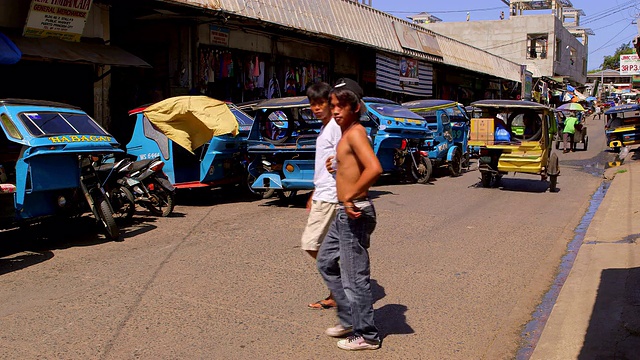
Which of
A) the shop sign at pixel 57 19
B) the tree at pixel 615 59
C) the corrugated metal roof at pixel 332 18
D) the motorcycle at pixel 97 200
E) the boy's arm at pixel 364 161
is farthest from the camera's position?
the tree at pixel 615 59

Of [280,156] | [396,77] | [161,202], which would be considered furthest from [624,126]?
[161,202]

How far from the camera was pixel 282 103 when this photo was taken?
11.1 metres

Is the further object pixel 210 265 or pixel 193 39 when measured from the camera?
pixel 193 39

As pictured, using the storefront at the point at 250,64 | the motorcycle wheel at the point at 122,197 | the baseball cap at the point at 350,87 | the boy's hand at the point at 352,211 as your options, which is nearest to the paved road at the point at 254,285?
the motorcycle wheel at the point at 122,197

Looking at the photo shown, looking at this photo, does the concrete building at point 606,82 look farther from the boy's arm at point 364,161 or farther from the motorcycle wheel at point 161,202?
the boy's arm at point 364,161

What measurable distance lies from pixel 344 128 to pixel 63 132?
5.10 metres

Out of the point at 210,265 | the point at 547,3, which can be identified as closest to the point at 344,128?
the point at 210,265

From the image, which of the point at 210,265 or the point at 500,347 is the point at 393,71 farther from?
the point at 500,347

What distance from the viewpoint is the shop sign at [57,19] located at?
468 inches

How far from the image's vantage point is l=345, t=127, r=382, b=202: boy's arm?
4.32 metres

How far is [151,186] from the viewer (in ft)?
33.6

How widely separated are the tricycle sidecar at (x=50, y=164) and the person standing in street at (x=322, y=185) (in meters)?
4.09

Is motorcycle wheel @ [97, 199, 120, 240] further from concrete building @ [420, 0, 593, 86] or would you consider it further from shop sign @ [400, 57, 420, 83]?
concrete building @ [420, 0, 593, 86]

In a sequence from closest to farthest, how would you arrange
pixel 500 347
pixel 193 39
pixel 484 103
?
pixel 500 347 → pixel 484 103 → pixel 193 39
